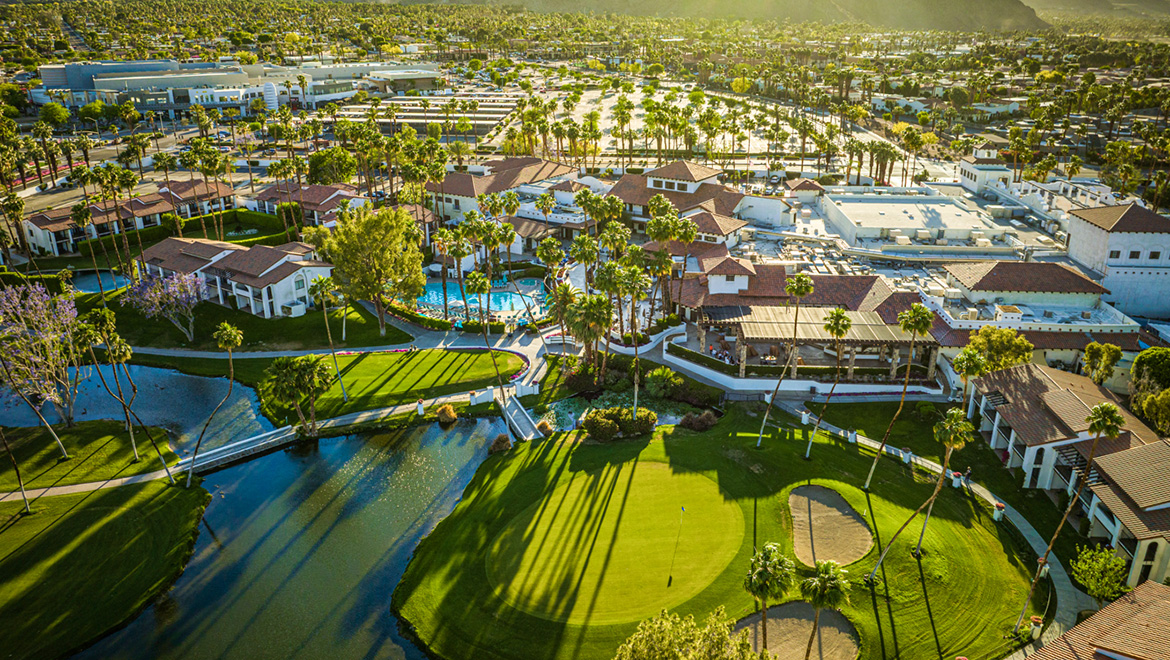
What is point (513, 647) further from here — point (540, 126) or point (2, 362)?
point (540, 126)

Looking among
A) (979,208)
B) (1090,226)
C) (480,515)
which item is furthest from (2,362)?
(979,208)

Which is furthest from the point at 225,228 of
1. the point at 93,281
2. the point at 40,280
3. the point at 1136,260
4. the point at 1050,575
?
the point at 1136,260

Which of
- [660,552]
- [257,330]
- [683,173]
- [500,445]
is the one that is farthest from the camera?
[683,173]

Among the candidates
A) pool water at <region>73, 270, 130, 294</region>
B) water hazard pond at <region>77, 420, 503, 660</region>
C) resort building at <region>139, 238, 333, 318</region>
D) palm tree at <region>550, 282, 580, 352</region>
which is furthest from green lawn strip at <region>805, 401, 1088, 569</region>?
pool water at <region>73, 270, 130, 294</region>

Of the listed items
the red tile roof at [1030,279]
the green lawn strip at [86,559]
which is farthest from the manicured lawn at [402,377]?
the red tile roof at [1030,279]

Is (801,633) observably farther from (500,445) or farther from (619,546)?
(500,445)

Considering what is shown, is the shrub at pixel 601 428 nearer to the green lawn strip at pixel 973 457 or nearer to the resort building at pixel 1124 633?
the green lawn strip at pixel 973 457
